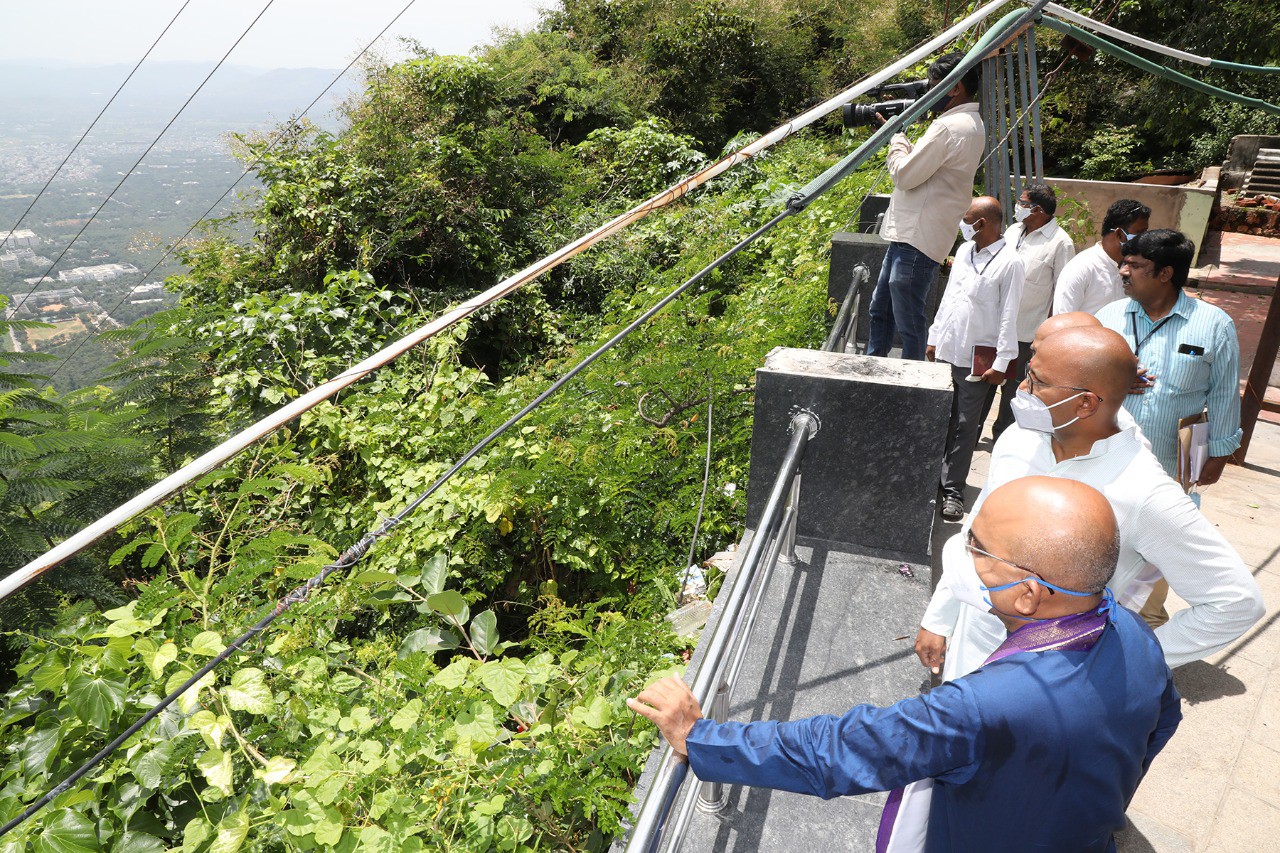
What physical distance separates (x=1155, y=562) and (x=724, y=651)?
121 cm

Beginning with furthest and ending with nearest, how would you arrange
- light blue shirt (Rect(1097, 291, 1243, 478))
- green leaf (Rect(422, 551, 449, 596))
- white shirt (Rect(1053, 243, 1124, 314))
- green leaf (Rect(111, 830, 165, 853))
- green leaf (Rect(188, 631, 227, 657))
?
1. white shirt (Rect(1053, 243, 1124, 314))
2. green leaf (Rect(422, 551, 449, 596))
3. light blue shirt (Rect(1097, 291, 1243, 478))
4. green leaf (Rect(188, 631, 227, 657))
5. green leaf (Rect(111, 830, 165, 853))

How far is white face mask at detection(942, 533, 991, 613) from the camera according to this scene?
5.79ft

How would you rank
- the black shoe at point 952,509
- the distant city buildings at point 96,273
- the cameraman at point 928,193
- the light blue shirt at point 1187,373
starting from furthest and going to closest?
the distant city buildings at point 96,273 < the black shoe at point 952,509 < the cameraman at point 928,193 < the light blue shirt at point 1187,373

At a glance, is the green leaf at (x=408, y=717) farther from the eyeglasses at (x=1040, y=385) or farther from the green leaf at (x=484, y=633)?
the eyeglasses at (x=1040, y=385)

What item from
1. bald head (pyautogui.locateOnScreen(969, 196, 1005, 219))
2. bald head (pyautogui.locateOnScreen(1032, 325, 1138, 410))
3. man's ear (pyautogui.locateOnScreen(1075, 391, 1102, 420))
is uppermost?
bald head (pyautogui.locateOnScreen(969, 196, 1005, 219))

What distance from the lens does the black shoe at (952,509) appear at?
4191mm

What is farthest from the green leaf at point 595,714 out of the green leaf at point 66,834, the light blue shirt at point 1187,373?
the light blue shirt at point 1187,373

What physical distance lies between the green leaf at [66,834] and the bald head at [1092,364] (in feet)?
10.1

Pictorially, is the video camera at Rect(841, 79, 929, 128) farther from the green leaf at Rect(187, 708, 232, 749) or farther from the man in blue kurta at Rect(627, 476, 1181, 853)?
the green leaf at Rect(187, 708, 232, 749)

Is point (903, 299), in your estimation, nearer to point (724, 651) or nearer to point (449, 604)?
point (449, 604)

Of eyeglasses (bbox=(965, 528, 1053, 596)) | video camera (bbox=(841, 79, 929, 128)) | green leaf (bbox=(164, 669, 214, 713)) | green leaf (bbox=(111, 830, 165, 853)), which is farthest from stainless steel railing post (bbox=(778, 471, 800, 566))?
green leaf (bbox=(111, 830, 165, 853))

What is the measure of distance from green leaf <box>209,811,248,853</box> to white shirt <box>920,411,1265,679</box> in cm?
203

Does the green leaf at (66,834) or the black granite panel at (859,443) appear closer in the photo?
the green leaf at (66,834)

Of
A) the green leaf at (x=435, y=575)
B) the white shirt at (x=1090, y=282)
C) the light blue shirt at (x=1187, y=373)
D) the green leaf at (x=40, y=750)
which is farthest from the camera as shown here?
the white shirt at (x=1090, y=282)
